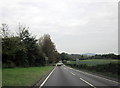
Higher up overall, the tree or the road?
the tree

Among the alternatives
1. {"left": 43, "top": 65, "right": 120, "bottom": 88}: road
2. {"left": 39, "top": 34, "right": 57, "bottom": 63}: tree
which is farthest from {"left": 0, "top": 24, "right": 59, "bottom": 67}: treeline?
{"left": 43, "top": 65, "right": 120, "bottom": 88}: road

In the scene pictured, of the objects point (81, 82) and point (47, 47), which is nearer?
point (81, 82)

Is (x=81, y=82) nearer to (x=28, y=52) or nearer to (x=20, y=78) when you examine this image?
(x=20, y=78)

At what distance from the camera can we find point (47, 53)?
3450 inches

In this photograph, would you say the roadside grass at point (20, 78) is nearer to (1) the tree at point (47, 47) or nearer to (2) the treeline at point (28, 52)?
(2) the treeline at point (28, 52)

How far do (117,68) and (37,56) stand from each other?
5174 cm

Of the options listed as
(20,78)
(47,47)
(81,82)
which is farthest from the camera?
(47,47)

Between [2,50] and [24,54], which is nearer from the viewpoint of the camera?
[2,50]

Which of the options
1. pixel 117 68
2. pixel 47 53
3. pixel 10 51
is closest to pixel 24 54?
pixel 47 53

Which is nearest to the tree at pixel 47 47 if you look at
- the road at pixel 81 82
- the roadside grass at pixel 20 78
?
the roadside grass at pixel 20 78

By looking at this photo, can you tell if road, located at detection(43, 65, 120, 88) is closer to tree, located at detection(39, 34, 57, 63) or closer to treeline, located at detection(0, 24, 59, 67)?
treeline, located at detection(0, 24, 59, 67)

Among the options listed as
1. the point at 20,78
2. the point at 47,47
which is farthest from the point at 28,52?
the point at 20,78

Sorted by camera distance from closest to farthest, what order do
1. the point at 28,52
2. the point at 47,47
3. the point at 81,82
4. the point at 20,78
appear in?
the point at 81,82
the point at 20,78
the point at 28,52
the point at 47,47

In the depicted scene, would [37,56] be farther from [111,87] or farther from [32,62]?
[111,87]
